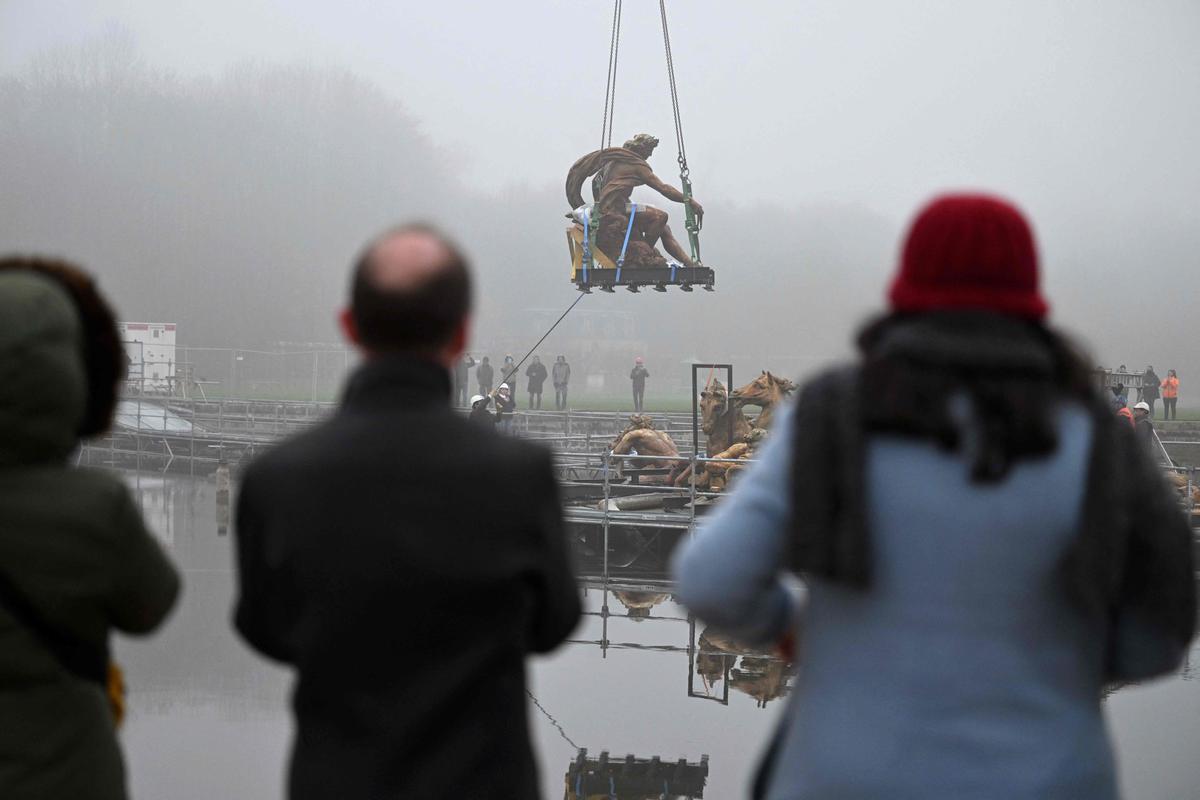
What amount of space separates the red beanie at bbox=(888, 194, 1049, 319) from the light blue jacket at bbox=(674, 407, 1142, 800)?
0.18 meters

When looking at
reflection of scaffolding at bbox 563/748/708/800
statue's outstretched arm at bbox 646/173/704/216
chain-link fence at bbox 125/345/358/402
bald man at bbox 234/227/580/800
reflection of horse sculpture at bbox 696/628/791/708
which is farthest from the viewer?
chain-link fence at bbox 125/345/358/402

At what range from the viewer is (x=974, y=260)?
1.83 m

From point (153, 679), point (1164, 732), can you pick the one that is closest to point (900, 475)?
point (1164, 732)

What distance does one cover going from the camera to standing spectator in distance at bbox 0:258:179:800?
215cm

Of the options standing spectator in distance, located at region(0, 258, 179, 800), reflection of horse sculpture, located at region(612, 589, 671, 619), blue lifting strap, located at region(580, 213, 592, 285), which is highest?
blue lifting strap, located at region(580, 213, 592, 285)

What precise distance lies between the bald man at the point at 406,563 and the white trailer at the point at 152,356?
108 ft

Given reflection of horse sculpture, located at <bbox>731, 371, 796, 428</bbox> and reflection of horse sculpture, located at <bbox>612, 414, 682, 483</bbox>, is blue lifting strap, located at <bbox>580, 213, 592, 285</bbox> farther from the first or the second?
reflection of horse sculpture, located at <bbox>731, 371, 796, 428</bbox>

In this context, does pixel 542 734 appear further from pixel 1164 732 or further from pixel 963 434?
pixel 963 434

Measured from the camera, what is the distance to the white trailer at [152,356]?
1347 inches

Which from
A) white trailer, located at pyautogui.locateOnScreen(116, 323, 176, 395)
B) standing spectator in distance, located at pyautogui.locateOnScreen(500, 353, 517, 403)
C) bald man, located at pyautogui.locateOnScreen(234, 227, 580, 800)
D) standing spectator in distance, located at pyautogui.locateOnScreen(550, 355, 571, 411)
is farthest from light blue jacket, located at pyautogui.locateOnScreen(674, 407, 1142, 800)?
white trailer, located at pyautogui.locateOnScreen(116, 323, 176, 395)

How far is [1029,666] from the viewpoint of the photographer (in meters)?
1.80

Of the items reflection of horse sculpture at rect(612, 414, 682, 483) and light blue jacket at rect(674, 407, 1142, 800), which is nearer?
light blue jacket at rect(674, 407, 1142, 800)

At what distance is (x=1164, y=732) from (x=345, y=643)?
755 centimetres

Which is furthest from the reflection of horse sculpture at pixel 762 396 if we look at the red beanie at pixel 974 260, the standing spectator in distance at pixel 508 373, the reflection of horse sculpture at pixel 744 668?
the red beanie at pixel 974 260
